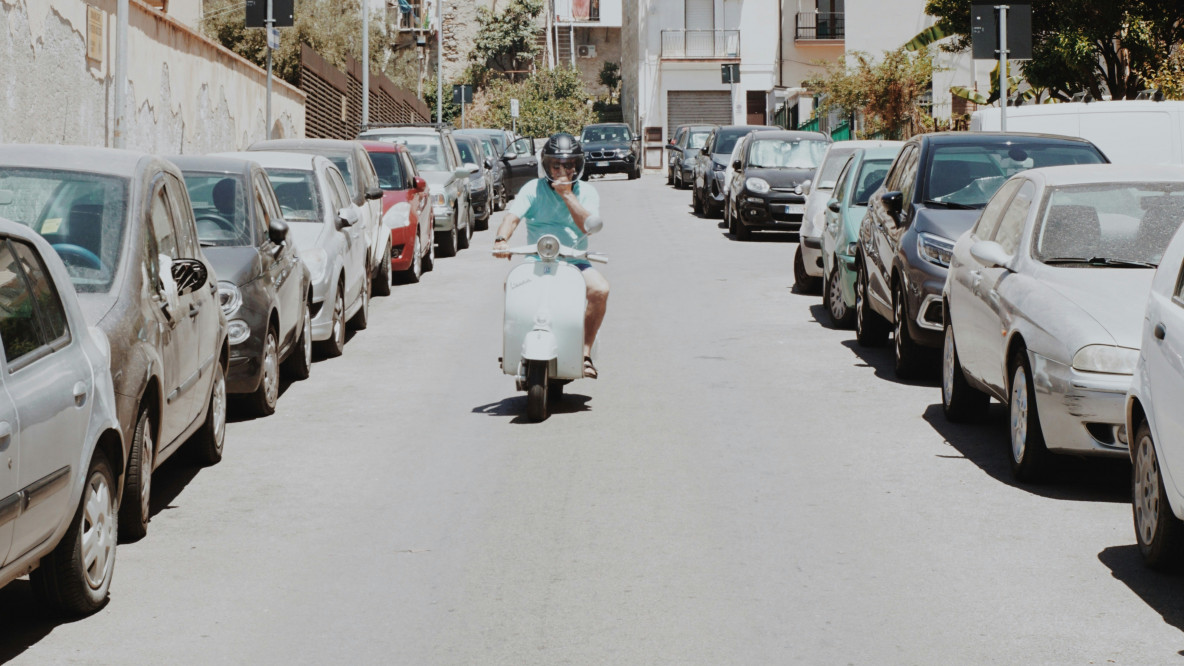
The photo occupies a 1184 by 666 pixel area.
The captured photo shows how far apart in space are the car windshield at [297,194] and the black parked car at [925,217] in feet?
15.3

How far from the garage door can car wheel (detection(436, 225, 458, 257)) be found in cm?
4881

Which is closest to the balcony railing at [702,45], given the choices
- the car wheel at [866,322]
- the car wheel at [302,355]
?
the car wheel at [866,322]

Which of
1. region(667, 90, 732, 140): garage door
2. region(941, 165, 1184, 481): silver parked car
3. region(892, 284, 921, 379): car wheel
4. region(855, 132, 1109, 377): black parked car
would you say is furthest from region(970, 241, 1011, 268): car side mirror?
region(667, 90, 732, 140): garage door

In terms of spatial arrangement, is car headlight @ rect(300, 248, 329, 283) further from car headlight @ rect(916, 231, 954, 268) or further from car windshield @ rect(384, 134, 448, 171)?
car windshield @ rect(384, 134, 448, 171)

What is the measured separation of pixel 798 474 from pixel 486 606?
117 inches

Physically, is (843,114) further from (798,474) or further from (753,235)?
(798,474)

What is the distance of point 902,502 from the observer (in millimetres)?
8156

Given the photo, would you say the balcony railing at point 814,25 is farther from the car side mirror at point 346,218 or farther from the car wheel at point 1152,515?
the car wheel at point 1152,515

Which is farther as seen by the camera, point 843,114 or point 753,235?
point 843,114

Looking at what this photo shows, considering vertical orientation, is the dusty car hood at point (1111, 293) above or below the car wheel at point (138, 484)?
above

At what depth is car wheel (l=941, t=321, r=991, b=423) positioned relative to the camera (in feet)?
33.6

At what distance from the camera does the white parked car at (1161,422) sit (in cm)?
629

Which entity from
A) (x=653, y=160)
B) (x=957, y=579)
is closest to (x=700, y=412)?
(x=957, y=579)

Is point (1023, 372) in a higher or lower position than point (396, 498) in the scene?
higher
